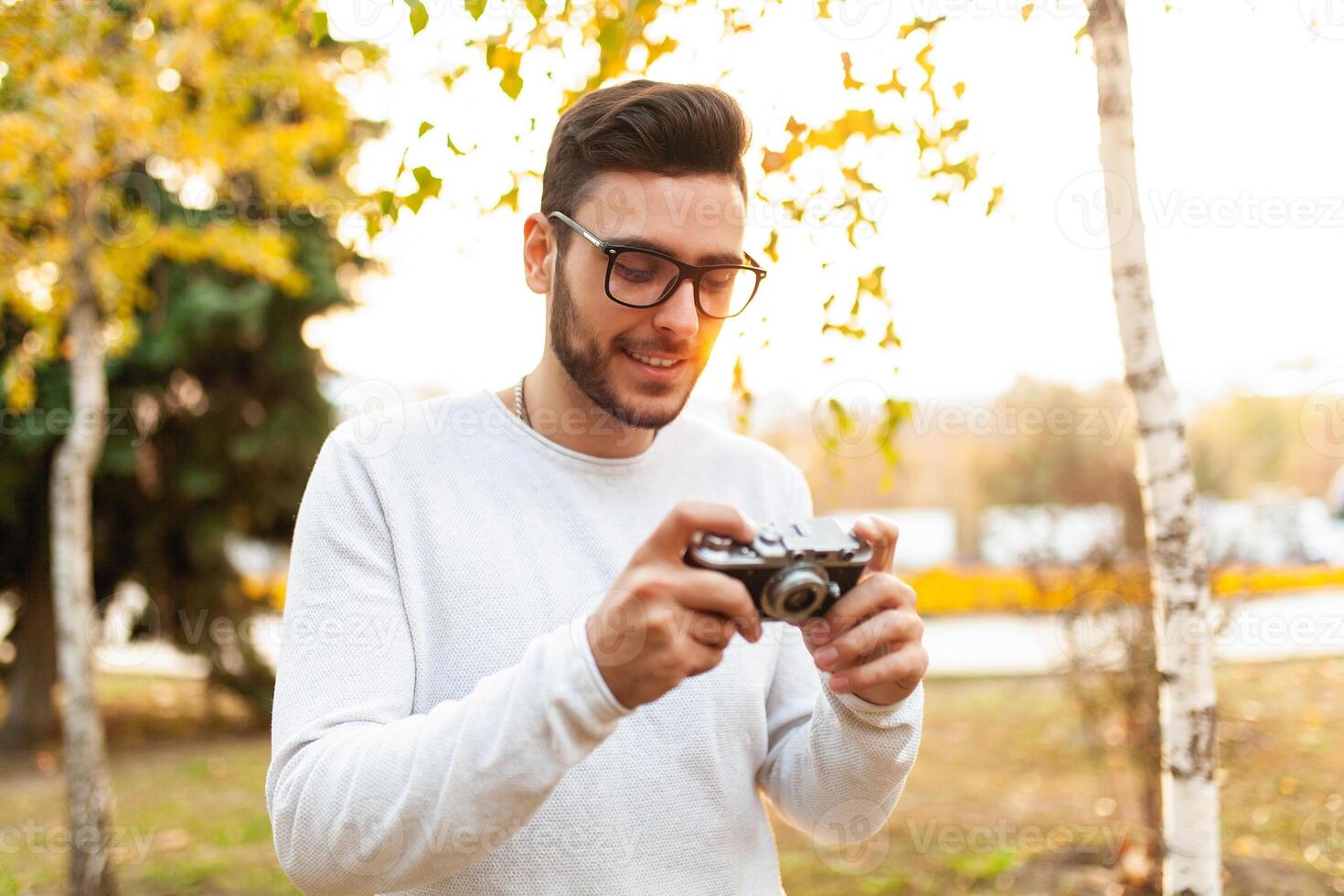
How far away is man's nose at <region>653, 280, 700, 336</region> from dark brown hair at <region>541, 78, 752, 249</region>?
0.78ft

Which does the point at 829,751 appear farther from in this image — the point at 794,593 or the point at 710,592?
the point at 710,592

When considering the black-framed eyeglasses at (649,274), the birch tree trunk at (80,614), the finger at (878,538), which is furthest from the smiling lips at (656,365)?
the birch tree trunk at (80,614)

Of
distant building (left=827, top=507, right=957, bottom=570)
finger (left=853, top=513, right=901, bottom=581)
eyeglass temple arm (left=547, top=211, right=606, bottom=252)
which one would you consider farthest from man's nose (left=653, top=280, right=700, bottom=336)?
distant building (left=827, top=507, right=957, bottom=570)

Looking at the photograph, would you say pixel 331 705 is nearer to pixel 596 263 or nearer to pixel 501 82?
pixel 596 263

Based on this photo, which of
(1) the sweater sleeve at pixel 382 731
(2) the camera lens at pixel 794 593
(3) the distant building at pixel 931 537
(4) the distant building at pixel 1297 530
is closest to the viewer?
(1) the sweater sleeve at pixel 382 731

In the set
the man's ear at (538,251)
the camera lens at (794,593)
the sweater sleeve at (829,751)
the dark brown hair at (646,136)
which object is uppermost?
the dark brown hair at (646,136)

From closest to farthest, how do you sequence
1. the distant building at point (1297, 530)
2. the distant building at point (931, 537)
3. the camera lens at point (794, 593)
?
the camera lens at point (794, 593) → the distant building at point (1297, 530) → the distant building at point (931, 537)

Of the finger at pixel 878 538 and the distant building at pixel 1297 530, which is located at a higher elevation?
the finger at pixel 878 538

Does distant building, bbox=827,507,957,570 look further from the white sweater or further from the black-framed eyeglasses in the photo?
the black-framed eyeglasses

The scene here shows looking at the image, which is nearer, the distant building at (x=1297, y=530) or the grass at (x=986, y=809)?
the grass at (x=986, y=809)

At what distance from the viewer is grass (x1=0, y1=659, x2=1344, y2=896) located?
5.36 meters

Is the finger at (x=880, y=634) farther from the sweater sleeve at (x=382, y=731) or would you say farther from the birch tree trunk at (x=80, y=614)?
the birch tree trunk at (x=80, y=614)

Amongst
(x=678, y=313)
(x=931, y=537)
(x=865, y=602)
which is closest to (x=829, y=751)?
(x=865, y=602)

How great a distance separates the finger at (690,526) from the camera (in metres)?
1.30
